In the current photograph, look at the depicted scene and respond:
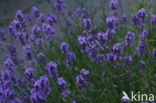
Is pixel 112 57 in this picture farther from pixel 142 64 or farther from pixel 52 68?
pixel 52 68

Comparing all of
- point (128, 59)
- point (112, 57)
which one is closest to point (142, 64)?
point (128, 59)

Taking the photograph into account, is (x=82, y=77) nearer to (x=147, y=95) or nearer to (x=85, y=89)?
(x=85, y=89)

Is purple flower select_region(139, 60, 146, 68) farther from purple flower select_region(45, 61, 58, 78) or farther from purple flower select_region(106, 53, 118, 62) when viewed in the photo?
purple flower select_region(45, 61, 58, 78)

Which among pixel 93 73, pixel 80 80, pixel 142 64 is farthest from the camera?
pixel 93 73

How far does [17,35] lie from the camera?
12.8 feet

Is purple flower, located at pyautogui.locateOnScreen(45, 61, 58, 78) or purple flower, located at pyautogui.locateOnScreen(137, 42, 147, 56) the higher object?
purple flower, located at pyautogui.locateOnScreen(137, 42, 147, 56)

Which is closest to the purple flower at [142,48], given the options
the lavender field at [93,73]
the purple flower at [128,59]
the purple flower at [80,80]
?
the lavender field at [93,73]

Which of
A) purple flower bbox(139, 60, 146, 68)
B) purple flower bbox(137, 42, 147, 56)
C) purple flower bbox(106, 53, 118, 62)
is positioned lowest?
purple flower bbox(139, 60, 146, 68)

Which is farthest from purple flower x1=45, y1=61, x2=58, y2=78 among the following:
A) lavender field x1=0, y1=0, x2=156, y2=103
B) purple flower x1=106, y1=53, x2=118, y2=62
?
purple flower x1=106, y1=53, x2=118, y2=62

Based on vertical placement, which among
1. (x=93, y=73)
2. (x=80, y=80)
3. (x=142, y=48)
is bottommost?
(x=80, y=80)

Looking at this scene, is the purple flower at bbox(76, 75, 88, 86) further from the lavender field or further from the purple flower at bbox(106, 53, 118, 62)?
the purple flower at bbox(106, 53, 118, 62)

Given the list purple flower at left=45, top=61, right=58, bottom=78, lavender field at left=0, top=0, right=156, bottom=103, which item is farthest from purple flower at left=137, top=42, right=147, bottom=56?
purple flower at left=45, top=61, right=58, bottom=78

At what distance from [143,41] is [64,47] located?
62 cm

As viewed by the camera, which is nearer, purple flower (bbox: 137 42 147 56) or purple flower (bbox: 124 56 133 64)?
purple flower (bbox: 137 42 147 56)
